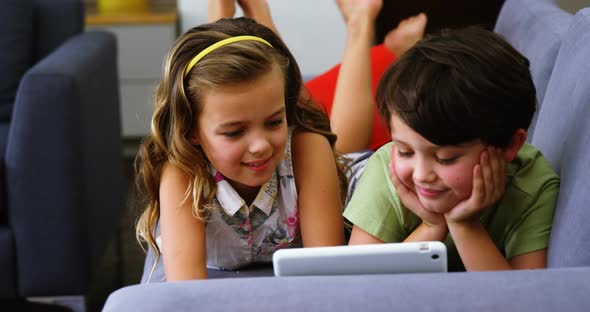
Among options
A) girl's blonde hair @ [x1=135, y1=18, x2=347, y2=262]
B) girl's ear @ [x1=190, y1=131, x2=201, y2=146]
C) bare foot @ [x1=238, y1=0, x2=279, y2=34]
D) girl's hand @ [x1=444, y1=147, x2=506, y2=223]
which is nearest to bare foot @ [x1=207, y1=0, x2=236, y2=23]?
bare foot @ [x1=238, y1=0, x2=279, y2=34]

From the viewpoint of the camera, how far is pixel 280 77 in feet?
4.80

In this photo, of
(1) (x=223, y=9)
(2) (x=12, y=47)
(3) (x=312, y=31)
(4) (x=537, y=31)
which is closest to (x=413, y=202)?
(4) (x=537, y=31)

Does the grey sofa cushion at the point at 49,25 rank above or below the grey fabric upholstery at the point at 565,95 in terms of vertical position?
below

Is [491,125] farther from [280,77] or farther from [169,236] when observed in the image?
[169,236]

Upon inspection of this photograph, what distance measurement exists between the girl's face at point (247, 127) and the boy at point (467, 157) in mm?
179

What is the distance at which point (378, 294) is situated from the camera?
0.90m

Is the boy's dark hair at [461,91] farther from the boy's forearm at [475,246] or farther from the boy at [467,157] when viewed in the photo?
the boy's forearm at [475,246]

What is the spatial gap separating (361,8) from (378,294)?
1.35 meters

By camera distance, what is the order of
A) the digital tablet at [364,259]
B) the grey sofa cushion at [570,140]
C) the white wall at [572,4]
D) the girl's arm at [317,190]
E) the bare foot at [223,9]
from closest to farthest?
the digital tablet at [364,259], the grey sofa cushion at [570,140], the girl's arm at [317,190], the bare foot at [223,9], the white wall at [572,4]

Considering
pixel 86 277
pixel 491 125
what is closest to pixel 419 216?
pixel 491 125

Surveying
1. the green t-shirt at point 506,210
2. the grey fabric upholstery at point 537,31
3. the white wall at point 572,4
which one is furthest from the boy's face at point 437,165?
the white wall at point 572,4

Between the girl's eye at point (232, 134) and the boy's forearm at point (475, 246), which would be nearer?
the boy's forearm at point (475, 246)

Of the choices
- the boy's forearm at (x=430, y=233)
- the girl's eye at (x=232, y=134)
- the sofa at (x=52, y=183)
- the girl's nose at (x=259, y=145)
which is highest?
the girl's eye at (x=232, y=134)

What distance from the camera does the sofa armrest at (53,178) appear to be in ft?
6.95
